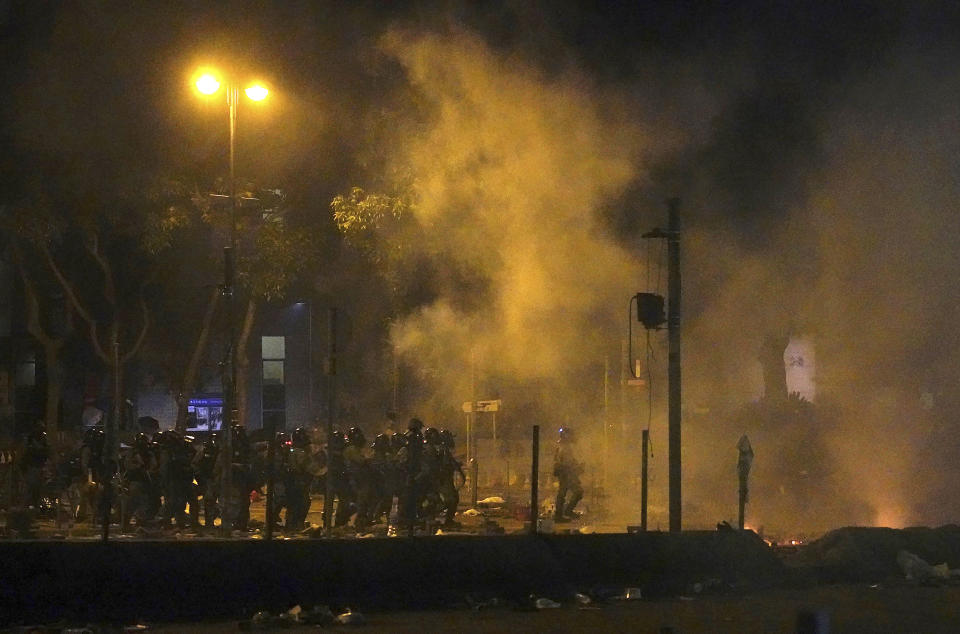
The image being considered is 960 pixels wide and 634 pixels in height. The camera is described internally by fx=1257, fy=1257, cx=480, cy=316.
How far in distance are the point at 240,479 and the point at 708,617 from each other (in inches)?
312

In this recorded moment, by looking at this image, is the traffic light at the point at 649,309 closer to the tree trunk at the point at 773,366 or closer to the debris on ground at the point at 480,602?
the debris on ground at the point at 480,602

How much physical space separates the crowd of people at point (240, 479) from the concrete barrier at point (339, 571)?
4664 millimetres

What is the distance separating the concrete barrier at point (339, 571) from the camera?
26.5 feet

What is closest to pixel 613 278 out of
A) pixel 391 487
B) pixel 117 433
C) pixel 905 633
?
pixel 391 487

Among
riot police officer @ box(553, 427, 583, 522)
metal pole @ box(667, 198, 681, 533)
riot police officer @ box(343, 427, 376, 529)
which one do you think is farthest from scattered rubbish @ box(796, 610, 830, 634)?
riot police officer @ box(553, 427, 583, 522)

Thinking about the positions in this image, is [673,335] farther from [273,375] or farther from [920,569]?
[273,375]

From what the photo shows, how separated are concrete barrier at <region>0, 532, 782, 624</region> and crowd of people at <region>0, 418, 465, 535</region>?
4664mm

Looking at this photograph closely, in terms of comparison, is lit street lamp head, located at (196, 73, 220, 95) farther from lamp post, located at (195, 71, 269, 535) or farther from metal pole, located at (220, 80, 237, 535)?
metal pole, located at (220, 80, 237, 535)

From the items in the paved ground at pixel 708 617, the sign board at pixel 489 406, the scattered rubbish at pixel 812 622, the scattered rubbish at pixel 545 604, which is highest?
the sign board at pixel 489 406

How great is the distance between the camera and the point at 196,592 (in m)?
8.50

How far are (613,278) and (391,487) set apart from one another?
17.2 feet

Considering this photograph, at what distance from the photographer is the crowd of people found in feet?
50.0

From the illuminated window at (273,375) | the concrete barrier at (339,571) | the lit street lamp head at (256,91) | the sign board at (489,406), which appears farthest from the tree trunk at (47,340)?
the concrete barrier at (339,571)

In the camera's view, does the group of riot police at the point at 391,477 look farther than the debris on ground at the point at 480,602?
Yes
